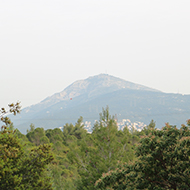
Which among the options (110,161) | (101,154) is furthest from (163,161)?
(101,154)

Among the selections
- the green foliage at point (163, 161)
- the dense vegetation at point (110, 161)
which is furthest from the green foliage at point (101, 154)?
the green foliage at point (163, 161)

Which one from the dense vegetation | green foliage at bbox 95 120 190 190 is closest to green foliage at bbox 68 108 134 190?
the dense vegetation

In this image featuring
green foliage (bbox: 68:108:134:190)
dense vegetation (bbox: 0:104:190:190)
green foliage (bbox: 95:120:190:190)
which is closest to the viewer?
green foliage (bbox: 95:120:190:190)

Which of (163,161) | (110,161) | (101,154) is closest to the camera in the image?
(163,161)

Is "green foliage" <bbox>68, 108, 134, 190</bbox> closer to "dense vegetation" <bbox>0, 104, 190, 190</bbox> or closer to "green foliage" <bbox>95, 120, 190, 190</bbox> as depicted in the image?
"dense vegetation" <bbox>0, 104, 190, 190</bbox>

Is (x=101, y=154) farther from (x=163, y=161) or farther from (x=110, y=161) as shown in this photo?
(x=163, y=161)

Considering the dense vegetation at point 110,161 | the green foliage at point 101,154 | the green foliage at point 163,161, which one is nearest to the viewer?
the green foliage at point 163,161

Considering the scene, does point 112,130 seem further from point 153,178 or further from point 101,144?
point 153,178

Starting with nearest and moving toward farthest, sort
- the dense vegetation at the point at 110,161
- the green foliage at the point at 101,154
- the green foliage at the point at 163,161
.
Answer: the green foliage at the point at 163,161 < the dense vegetation at the point at 110,161 < the green foliage at the point at 101,154

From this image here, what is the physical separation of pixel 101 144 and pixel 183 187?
31.0ft

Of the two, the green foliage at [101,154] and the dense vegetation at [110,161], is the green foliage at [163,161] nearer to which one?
the dense vegetation at [110,161]

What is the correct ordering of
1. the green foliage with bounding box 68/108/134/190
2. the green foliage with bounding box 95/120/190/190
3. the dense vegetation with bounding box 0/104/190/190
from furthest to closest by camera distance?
the green foliage with bounding box 68/108/134/190 → the dense vegetation with bounding box 0/104/190/190 → the green foliage with bounding box 95/120/190/190

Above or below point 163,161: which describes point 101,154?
below

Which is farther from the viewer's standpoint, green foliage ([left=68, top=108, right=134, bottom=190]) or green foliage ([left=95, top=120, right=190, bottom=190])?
green foliage ([left=68, top=108, right=134, bottom=190])
